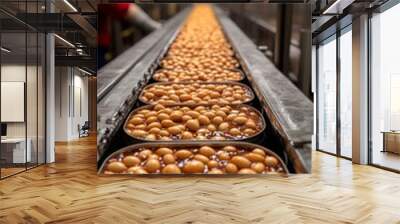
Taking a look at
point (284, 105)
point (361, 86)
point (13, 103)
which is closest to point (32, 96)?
point (13, 103)

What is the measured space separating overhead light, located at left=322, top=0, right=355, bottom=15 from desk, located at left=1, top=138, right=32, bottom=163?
537cm

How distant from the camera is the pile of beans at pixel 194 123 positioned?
5656mm

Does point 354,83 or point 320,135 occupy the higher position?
point 354,83

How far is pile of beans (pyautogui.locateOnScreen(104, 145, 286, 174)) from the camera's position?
5570 mm

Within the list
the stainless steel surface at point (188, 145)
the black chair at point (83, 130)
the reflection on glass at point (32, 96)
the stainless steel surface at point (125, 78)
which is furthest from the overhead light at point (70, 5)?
the black chair at point (83, 130)

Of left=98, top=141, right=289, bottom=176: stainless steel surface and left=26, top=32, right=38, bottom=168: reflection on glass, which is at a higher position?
left=26, top=32, right=38, bottom=168: reflection on glass

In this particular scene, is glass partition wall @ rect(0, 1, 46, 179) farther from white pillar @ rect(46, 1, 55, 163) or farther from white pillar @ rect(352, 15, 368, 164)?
white pillar @ rect(352, 15, 368, 164)

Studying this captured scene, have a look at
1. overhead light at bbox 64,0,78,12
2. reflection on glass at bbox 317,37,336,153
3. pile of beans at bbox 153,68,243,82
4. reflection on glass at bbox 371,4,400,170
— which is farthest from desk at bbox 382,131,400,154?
overhead light at bbox 64,0,78,12

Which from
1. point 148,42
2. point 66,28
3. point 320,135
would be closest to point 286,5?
point 148,42

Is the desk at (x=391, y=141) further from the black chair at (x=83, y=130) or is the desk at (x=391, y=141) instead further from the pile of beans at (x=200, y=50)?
the black chair at (x=83, y=130)

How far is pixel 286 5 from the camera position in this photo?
19.3ft

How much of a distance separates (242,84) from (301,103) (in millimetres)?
934

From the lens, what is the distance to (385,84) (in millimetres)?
6660

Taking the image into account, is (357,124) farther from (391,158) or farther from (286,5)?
(286,5)
